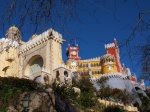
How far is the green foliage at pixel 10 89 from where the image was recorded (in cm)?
1061

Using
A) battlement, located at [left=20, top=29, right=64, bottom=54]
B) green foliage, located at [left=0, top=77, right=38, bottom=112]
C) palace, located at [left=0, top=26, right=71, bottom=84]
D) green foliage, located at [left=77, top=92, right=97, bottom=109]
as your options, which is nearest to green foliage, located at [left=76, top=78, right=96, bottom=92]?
palace, located at [left=0, top=26, right=71, bottom=84]

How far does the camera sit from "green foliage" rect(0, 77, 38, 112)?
10613 mm

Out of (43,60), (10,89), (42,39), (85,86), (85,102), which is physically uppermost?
(42,39)

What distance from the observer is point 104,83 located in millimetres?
42594

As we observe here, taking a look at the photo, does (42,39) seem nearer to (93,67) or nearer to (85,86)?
(85,86)

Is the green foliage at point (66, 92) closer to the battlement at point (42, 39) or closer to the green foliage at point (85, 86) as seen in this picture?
the green foliage at point (85, 86)

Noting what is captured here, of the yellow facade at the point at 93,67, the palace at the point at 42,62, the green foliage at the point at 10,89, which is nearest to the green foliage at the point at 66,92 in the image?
the green foliage at the point at 10,89

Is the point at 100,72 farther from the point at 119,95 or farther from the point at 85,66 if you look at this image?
the point at 119,95

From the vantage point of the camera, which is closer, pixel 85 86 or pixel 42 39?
pixel 85 86

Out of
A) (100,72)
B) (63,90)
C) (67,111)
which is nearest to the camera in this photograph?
(67,111)

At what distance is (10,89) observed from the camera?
38.0 ft

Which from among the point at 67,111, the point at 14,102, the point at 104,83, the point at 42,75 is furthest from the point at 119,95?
the point at 14,102

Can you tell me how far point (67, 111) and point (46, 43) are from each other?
17.5 m

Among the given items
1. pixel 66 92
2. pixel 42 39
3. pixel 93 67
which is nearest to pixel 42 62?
pixel 42 39
